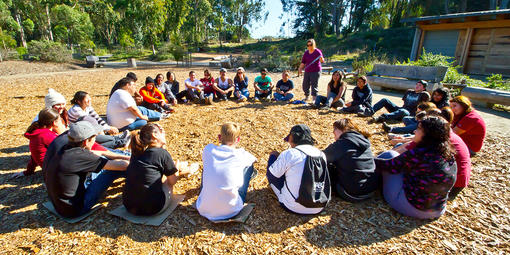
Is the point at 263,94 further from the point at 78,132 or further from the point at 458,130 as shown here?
the point at 78,132

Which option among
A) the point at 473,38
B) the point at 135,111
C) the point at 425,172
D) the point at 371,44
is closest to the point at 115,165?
the point at 135,111

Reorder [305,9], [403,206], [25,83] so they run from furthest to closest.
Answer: [305,9] < [25,83] < [403,206]

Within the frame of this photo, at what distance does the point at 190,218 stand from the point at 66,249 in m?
1.17

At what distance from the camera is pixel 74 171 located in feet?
8.12

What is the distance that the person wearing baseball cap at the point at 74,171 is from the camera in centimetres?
242

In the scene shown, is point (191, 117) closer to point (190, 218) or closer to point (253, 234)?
point (190, 218)

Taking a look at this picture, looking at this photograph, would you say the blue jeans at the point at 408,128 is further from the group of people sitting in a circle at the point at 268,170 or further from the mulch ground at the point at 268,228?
the group of people sitting in a circle at the point at 268,170

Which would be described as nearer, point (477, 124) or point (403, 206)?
point (403, 206)

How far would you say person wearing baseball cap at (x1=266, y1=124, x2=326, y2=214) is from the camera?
8.41 ft

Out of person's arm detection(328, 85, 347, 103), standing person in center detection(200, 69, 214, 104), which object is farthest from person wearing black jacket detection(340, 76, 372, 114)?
standing person in center detection(200, 69, 214, 104)

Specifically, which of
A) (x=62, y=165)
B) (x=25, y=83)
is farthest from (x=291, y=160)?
(x=25, y=83)

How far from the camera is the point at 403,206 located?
9.13ft

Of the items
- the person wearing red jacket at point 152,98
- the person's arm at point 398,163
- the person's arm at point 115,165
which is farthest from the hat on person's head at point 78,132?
the person wearing red jacket at point 152,98

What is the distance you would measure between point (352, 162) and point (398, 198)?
0.70m
